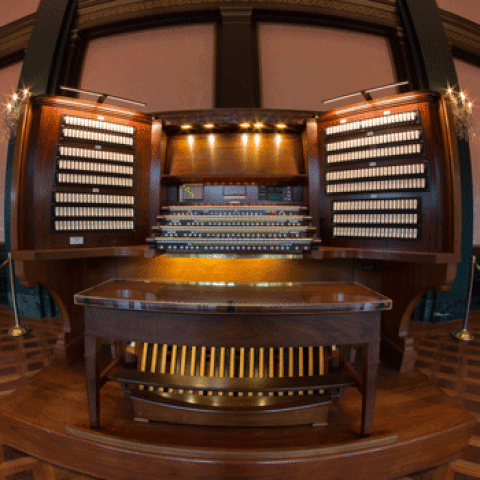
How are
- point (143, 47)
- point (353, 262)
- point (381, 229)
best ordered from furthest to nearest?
point (143, 47) → point (353, 262) → point (381, 229)

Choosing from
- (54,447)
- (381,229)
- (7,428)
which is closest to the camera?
(54,447)

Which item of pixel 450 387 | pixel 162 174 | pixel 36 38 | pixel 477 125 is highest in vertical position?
pixel 36 38

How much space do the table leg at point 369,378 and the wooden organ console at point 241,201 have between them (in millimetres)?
496

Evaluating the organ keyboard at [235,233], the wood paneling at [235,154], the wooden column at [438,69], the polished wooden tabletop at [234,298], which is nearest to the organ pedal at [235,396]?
the polished wooden tabletop at [234,298]

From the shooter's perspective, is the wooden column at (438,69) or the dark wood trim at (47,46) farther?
the dark wood trim at (47,46)

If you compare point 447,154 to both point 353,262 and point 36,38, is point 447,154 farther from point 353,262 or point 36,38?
point 36,38

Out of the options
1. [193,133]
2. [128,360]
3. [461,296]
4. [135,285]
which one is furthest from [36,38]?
[461,296]

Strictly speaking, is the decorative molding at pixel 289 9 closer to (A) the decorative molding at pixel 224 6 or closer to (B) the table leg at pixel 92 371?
(A) the decorative molding at pixel 224 6

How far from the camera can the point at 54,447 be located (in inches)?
62.8

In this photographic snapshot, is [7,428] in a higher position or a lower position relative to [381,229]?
lower

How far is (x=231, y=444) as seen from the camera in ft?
5.11

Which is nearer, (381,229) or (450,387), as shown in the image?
(450,387)

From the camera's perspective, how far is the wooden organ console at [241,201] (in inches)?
92.2

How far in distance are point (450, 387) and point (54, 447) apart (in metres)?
2.91
